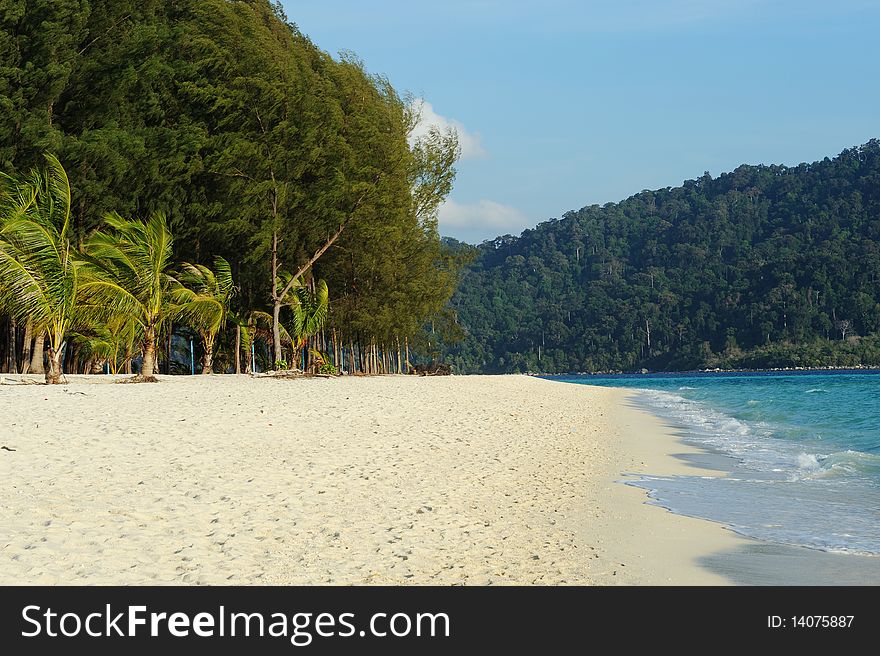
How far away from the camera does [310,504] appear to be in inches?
303

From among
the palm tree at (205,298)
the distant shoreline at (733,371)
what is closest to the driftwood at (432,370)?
the palm tree at (205,298)

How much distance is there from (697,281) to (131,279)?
127 meters

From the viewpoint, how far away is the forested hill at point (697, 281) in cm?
12044

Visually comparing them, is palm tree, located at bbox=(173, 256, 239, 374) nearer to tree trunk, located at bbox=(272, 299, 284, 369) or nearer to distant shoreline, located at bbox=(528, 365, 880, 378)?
tree trunk, located at bbox=(272, 299, 284, 369)

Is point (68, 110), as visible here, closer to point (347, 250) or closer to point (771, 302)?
point (347, 250)

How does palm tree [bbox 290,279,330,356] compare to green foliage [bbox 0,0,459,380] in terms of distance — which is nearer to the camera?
green foliage [bbox 0,0,459,380]

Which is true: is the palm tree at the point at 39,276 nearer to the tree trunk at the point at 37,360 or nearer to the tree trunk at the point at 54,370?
the tree trunk at the point at 54,370

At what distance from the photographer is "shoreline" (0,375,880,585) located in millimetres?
5750

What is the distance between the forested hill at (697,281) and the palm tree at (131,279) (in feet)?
341

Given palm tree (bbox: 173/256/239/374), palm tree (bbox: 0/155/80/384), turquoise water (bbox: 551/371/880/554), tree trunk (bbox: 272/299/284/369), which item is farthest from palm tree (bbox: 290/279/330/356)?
turquoise water (bbox: 551/371/880/554)

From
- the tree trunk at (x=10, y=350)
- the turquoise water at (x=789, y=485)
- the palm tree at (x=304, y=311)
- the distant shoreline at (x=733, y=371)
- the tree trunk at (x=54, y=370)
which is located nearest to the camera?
the turquoise water at (x=789, y=485)

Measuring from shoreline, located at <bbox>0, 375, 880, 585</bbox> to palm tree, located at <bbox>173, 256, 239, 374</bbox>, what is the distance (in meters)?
10.5

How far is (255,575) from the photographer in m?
5.48

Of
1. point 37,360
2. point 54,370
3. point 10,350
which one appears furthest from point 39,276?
point 10,350
